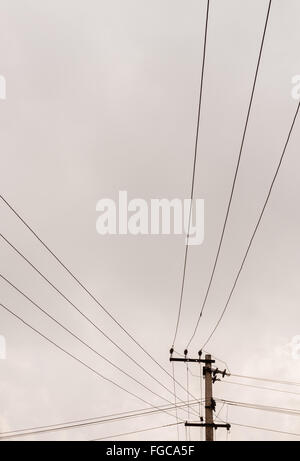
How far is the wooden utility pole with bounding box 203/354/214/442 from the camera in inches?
739

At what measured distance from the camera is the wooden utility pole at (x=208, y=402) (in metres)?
18.8

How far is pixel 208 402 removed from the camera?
20125 mm
